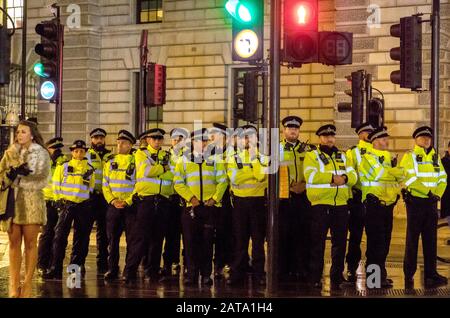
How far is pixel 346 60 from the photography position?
38.7ft

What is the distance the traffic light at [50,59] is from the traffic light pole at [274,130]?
20.8 ft

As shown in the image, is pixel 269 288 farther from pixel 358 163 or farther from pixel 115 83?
pixel 115 83

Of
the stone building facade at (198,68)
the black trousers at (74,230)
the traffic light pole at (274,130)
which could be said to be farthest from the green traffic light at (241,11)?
the stone building facade at (198,68)

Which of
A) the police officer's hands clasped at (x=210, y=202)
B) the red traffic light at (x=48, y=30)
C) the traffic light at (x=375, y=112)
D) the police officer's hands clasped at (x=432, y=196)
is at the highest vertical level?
the red traffic light at (x=48, y=30)

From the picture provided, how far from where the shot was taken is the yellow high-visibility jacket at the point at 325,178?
11.3 metres

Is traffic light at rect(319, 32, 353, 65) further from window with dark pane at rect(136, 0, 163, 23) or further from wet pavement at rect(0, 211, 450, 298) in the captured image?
window with dark pane at rect(136, 0, 163, 23)

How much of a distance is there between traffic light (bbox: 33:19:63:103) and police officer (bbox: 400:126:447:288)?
6.87 m

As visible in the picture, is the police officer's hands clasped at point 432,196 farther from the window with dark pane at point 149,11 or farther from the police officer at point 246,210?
the window with dark pane at point 149,11

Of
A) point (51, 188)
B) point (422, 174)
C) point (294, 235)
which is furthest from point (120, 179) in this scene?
point (422, 174)

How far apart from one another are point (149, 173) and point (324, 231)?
8.48 ft

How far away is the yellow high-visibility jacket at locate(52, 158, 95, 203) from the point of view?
12406mm

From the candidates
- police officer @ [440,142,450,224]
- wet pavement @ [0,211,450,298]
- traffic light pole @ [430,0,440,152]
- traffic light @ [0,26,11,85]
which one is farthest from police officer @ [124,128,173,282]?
police officer @ [440,142,450,224]

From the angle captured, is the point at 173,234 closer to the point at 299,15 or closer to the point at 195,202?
the point at 195,202
